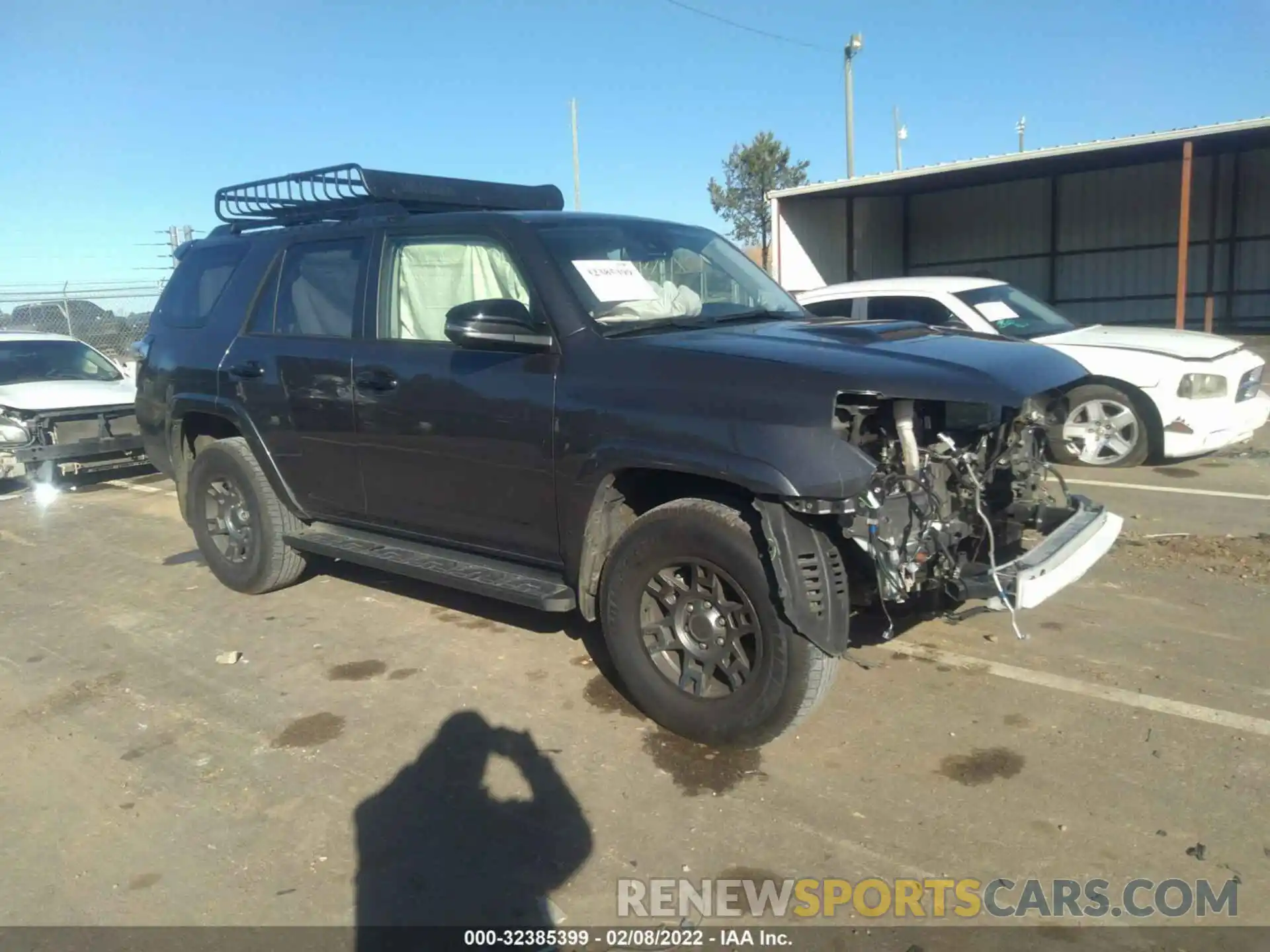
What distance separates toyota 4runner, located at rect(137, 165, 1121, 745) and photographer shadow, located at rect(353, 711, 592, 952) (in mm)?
604

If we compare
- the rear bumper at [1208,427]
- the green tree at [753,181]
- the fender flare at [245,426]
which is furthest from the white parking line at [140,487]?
the green tree at [753,181]

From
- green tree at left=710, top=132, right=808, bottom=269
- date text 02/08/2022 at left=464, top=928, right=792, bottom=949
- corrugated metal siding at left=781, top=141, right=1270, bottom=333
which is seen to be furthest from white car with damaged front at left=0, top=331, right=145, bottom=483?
green tree at left=710, top=132, right=808, bottom=269

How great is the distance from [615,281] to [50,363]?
8.51 metres

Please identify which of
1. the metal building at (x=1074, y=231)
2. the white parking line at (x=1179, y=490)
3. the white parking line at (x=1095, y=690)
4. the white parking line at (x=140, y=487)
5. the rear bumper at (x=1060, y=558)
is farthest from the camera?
the metal building at (x=1074, y=231)

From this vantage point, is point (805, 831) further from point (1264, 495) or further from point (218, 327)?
point (1264, 495)

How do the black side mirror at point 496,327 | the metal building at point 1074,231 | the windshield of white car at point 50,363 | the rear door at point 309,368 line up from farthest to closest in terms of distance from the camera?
the metal building at point 1074,231 < the windshield of white car at point 50,363 < the rear door at point 309,368 < the black side mirror at point 496,327

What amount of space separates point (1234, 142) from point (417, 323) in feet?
49.7

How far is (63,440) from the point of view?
928 cm

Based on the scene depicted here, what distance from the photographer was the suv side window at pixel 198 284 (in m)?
5.73

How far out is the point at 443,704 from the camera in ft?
13.8

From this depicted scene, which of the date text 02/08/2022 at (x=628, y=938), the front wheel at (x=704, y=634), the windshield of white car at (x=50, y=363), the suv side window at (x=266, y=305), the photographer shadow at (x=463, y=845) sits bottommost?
the date text 02/08/2022 at (x=628, y=938)

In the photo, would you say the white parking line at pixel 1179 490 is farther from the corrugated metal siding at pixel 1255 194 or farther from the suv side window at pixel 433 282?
the corrugated metal siding at pixel 1255 194

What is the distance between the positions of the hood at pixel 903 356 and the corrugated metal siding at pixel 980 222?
61.8 ft

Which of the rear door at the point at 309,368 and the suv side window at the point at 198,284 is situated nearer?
the rear door at the point at 309,368
